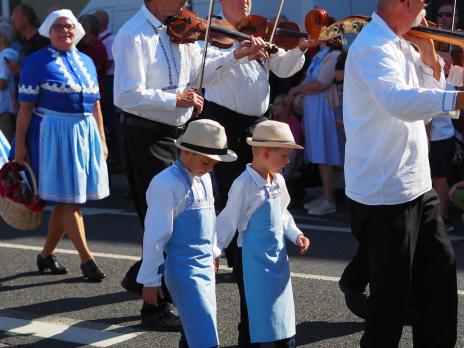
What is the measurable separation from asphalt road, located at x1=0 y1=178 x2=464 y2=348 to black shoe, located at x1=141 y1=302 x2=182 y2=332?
0.06m

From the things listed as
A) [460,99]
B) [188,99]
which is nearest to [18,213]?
[188,99]

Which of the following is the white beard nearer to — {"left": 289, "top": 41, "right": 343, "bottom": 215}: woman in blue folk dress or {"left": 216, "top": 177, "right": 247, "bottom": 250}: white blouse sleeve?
{"left": 216, "top": 177, "right": 247, "bottom": 250}: white blouse sleeve

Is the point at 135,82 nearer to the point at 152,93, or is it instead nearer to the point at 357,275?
the point at 152,93

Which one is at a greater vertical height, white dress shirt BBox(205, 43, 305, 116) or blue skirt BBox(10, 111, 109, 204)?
white dress shirt BBox(205, 43, 305, 116)

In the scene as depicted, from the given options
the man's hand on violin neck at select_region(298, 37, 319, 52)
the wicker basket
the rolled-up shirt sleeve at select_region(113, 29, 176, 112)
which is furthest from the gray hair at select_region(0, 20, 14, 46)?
the rolled-up shirt sleeve at select_region(113, 29, 176, 112)

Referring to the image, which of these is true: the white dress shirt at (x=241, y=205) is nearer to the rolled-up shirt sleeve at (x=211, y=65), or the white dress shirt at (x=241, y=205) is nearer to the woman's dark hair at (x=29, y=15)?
the rolled-up shirt sleeve at (x=211, y=65)

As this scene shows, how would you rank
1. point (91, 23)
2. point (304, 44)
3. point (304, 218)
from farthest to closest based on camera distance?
point (91, 23) → point (304, 218) → point (304, 44)

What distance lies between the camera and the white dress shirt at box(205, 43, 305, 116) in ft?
20.7

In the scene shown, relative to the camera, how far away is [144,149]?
557cm

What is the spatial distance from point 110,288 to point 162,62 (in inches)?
67.9

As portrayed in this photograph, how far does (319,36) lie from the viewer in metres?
5.51

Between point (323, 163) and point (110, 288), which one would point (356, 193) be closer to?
point (110, 288)

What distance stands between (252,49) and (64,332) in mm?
1877

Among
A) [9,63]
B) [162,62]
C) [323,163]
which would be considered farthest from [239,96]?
[9,63]
